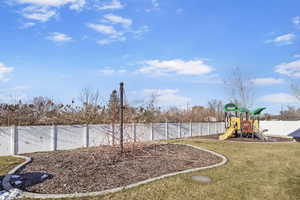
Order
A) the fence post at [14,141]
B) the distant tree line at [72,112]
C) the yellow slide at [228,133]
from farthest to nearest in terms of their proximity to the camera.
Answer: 1. the yellow slide at [228,133]
2. the distant tree line at [72,112]
3. the fence post at [14,141]

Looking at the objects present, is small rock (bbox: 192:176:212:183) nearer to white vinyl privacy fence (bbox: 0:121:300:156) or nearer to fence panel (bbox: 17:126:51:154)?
white vinyl privacy fence (bbox: 0:121:300:156)

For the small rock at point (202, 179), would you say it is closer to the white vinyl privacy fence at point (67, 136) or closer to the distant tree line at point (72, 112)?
the white vinyl privacy fence at point (67, 136)

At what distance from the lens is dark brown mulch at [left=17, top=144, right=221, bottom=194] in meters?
3.79

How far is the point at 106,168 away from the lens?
16.3ft

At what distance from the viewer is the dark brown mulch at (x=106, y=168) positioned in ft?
12.4

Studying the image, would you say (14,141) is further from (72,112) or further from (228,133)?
(228,133)

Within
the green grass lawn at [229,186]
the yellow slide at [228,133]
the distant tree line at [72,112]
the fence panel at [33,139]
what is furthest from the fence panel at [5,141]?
the yellow slide at [228,133]

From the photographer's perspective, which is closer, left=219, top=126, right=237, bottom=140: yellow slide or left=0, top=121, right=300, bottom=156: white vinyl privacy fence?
left=0, top=121, right=300, bottom=156: white vinyl privacy fence

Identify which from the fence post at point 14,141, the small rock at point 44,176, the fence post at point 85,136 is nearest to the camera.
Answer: the small rock at point 44,176

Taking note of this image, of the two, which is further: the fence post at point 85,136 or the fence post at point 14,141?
the fence post at point 85,136

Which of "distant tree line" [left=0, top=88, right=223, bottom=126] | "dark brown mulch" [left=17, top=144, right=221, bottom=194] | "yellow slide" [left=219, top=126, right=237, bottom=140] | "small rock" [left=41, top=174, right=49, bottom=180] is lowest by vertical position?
"yellow slide" [left=219, top=126, right=237, bottom=140]

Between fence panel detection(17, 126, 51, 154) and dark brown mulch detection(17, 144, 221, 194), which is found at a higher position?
fence panel detection(17, 126, 51, 154)

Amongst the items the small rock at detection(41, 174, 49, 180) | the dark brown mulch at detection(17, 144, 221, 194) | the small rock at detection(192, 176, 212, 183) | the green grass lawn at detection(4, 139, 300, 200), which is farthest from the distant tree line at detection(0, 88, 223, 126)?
the green grass lawn at detection(4, 139, 300, 200)

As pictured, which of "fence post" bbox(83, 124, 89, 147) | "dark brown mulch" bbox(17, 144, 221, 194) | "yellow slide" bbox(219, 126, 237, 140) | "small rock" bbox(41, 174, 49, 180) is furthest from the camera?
"yellow slide" bbox(219, 126, 237, 140)
